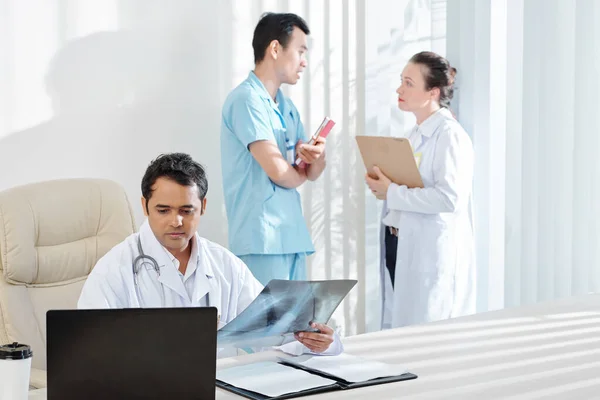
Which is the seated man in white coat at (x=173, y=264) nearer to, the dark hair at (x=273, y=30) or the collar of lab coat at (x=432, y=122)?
the dark hair at (x=273, y=30)

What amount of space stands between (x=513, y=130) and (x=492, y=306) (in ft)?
2.79

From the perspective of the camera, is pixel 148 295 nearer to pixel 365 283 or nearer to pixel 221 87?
pixel 221 87

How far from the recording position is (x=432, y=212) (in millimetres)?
3510

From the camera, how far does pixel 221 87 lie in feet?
11.9

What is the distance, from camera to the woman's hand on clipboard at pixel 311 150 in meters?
3.25

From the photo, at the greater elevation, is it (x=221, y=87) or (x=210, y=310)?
(x=221, y=87)

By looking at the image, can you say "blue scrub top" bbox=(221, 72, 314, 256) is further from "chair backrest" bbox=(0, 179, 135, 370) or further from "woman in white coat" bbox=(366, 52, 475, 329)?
"chair backrest" bbox=(0, 179, 135, 370)

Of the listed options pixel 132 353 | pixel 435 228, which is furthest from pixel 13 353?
pixel 435 228

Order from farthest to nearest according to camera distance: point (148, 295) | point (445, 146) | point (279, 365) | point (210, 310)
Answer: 1. point (445, 146)
2. point (148, 295)
3. point (279, 365)
4. point (210, 310)

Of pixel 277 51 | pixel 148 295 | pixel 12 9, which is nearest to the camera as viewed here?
pixel 148 295

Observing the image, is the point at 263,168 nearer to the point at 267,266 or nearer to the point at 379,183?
the point at 267,266

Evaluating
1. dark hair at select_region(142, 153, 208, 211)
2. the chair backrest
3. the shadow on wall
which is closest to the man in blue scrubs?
the shadow on wall

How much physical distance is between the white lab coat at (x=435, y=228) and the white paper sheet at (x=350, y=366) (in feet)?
5.32

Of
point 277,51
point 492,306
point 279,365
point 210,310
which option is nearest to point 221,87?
point 277,51
